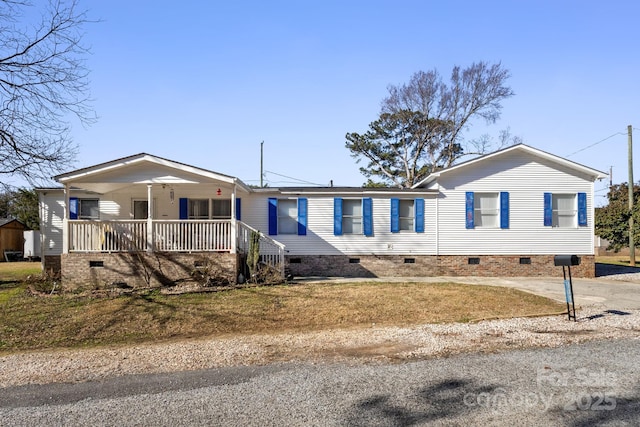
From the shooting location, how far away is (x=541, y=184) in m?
16.7

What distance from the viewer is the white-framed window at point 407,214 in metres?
16.5

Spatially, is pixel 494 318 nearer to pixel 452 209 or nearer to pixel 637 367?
pixel 637 367

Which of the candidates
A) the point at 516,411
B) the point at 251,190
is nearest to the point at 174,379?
the point at 516,411

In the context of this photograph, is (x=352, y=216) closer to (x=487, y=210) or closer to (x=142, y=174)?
(x=487, y=210)

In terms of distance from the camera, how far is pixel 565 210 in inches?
664

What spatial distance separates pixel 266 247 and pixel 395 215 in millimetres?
4822

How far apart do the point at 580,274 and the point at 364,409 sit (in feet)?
50.6

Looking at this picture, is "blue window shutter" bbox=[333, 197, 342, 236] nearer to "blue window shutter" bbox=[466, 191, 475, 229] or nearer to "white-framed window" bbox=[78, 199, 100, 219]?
"blue window shutter" bbox=[466, 191, 475, 229]

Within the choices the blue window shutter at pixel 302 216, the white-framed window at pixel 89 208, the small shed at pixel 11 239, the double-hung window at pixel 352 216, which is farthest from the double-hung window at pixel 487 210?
the small shed at pixel 11 239

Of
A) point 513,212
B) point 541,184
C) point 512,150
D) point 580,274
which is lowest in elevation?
point 580,274

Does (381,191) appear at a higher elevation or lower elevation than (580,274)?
higher

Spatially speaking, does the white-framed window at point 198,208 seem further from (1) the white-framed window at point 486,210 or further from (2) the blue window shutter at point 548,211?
(2) the blue window shutter at point 548,211

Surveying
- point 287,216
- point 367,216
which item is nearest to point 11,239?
point 287,216

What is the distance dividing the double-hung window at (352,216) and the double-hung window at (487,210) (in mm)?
3677
